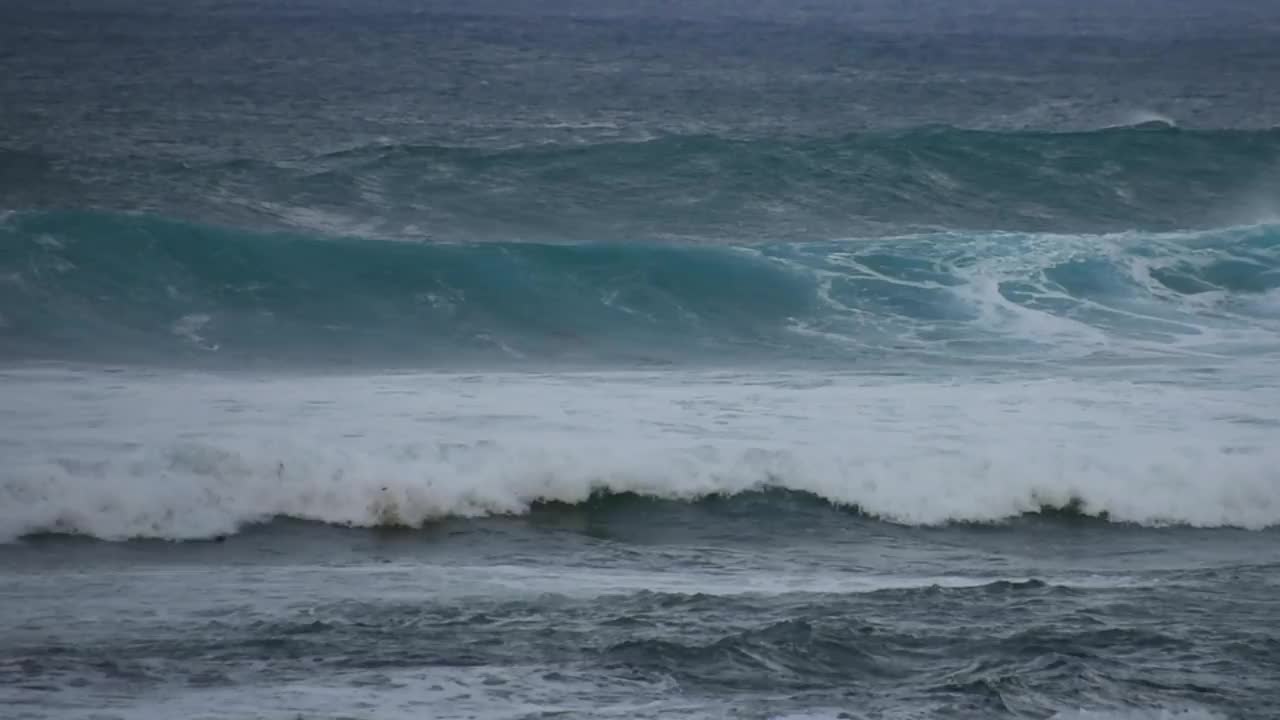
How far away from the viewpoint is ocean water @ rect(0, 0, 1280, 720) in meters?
7.68

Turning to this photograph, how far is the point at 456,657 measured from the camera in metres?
7.68

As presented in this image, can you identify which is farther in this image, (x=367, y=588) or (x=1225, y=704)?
(x=367, y=588)

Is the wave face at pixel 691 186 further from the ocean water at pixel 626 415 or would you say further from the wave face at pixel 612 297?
the wave face at pixel 612 297

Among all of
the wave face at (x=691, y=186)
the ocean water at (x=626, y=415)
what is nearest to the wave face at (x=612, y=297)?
the ocean water at (x=626, y=415)

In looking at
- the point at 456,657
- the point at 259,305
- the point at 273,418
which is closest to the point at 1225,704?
the point at 456,657

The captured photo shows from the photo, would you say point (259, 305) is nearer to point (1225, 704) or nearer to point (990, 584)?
point (990, 584)

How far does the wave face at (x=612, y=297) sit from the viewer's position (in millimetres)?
16500

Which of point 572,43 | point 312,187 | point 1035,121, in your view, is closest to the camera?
point 312,187

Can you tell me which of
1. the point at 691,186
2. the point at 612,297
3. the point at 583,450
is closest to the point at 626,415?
the point at 583,450

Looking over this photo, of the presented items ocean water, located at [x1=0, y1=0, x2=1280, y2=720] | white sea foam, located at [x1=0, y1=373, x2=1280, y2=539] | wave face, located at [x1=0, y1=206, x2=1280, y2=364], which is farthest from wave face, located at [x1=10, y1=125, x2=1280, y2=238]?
white sea foam, located at [x1=0, y1=373, x2=1280, y2=539]

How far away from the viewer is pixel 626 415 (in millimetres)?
13133

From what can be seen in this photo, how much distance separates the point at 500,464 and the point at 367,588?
9.01 feet

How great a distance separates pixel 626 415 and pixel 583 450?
1224mm

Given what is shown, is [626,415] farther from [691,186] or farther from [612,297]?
[691,186]
